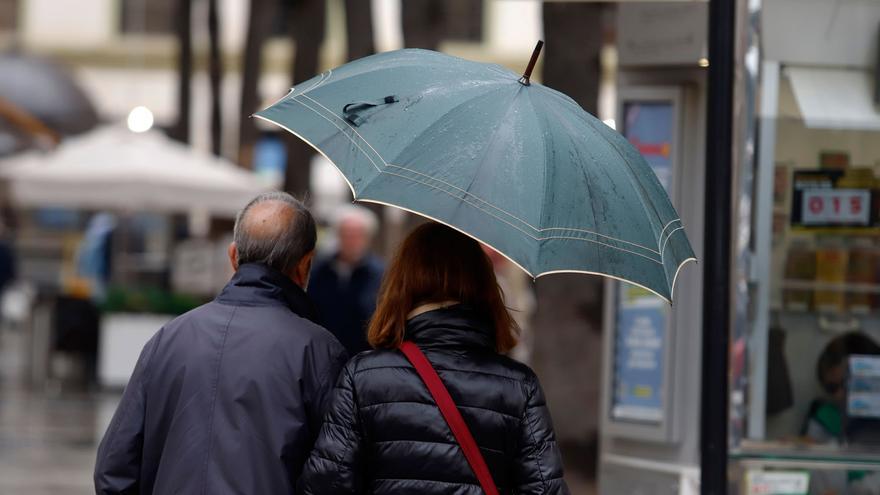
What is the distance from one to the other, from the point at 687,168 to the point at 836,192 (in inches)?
36.1

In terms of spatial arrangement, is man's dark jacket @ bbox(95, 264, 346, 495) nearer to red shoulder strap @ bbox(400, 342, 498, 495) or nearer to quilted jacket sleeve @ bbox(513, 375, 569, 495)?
red shoulder strap @ bbox(400, 342, 498, 495)

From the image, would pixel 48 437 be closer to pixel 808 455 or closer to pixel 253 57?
pixel 808 455

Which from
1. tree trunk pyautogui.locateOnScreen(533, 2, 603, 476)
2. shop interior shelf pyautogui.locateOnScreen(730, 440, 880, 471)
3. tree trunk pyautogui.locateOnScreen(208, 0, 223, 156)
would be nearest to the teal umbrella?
shop interior shelf pyautogui.locateOnScreen(730, 440, 880, 471)

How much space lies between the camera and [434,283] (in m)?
3.98

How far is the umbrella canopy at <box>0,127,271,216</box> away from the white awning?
39.0ft

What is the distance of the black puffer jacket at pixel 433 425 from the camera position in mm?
3822

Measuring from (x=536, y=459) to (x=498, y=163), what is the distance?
68 cm

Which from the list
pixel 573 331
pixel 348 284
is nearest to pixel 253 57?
pixel 348 284

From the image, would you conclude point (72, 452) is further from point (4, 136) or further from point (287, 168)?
point (4, 136)

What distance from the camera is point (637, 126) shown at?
7.38m

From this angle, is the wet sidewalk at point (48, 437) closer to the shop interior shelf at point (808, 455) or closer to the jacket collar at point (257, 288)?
the shop interior shelf at point (808, 455)

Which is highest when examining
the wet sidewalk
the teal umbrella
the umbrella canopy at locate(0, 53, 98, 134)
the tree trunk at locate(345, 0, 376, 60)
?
the umbrella canopy at locate(0, 53, 98, 134)

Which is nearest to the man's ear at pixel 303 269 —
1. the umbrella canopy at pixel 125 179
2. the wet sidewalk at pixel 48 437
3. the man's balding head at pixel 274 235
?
the man's balding head at pixel 274 235

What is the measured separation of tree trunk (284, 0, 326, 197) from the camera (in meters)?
17.0
